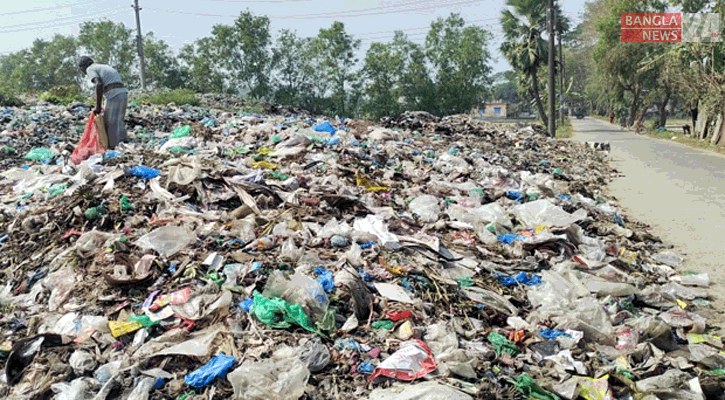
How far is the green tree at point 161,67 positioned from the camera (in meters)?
30.5

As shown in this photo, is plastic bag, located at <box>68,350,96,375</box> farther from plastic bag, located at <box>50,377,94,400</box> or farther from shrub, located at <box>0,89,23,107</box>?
shrub, located at <box>0,89,23,107</box>

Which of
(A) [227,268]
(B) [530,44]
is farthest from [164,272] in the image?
(B) [530,44]

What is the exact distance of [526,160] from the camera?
10219mm

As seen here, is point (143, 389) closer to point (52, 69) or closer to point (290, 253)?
point (290, 253)

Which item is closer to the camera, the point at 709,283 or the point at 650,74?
the point at 709,283

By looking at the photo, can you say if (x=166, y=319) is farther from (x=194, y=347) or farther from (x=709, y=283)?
(x=709, y=283)

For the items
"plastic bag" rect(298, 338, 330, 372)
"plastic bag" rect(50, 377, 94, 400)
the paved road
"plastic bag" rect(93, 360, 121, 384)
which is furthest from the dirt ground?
"plastic bag" rect(50, 377, 94, 400)

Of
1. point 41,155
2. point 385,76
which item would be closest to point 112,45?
point 385,76

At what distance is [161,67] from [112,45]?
3789 millimetres

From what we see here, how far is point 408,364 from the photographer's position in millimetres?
2615

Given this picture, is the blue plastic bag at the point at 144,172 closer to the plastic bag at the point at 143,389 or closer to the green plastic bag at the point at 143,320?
the green plastic bag at the point at 143,320

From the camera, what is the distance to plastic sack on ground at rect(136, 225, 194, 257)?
3.75 m

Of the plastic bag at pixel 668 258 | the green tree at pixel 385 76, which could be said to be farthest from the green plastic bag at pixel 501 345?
the green tree at pixel 385 76

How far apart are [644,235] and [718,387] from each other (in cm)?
307
